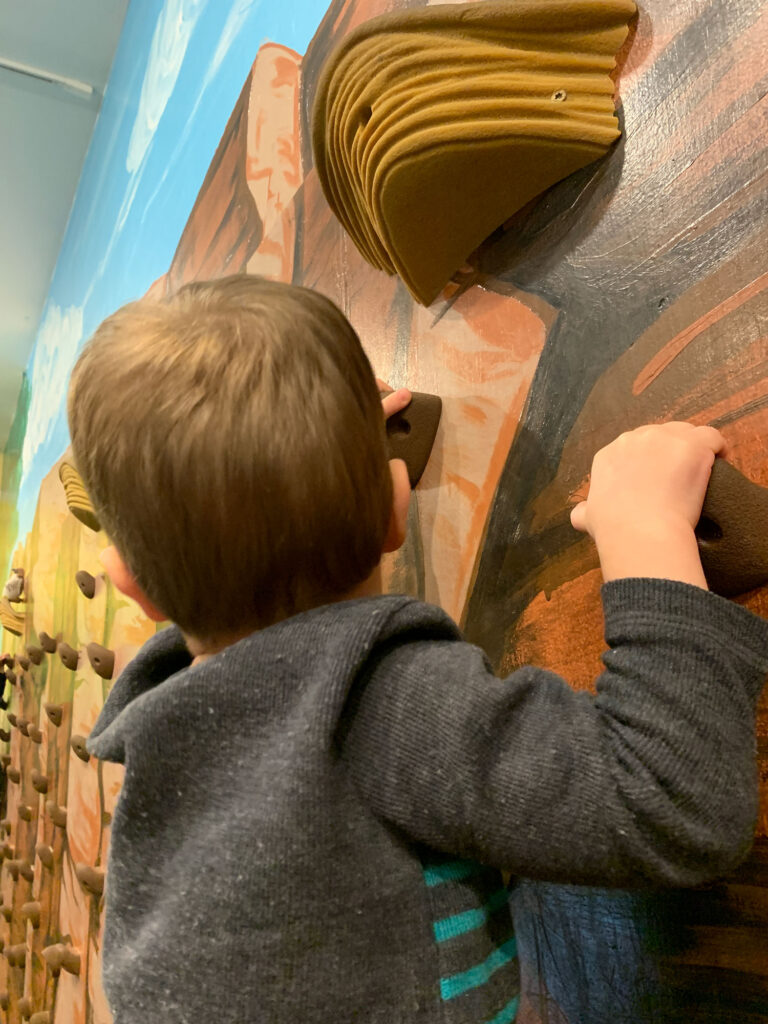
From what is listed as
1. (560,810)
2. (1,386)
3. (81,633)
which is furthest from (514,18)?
(1,386)

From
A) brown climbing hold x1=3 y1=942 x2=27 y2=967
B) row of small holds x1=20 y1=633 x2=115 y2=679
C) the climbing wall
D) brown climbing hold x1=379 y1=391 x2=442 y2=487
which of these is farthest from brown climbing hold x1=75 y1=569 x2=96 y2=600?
brown climbing hold x1=379 y1=391 x2=442 y2=487

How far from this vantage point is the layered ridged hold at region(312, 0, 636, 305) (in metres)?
0.45

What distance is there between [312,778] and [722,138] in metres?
0.40

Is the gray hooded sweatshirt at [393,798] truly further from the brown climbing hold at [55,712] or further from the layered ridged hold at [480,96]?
the brown climbing hold at [55,712]

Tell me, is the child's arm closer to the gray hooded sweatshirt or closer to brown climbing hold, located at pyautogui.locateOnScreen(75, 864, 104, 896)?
the gray hooded sweatshirt

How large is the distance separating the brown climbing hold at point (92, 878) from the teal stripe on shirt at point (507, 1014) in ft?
3.72

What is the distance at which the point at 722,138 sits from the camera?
15.8 inches

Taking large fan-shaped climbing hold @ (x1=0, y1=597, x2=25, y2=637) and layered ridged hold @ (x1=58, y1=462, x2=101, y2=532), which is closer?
layered ridged hold @ (x1=58, y1=462, x2=101, y2=532)

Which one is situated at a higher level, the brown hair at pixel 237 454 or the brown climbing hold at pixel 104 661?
the brown climbing hold at pixel 104 661

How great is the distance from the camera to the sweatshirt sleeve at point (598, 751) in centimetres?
31

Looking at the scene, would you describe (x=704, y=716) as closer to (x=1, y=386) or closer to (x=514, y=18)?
(x=514, y=18)

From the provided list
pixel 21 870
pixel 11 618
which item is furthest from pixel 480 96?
pixel 11 618

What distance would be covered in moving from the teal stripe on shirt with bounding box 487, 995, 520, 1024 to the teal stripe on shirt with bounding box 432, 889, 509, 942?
0.15ft

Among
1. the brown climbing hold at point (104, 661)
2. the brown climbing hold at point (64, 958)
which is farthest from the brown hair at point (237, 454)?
the brown climbing hold at point (64, 958)
